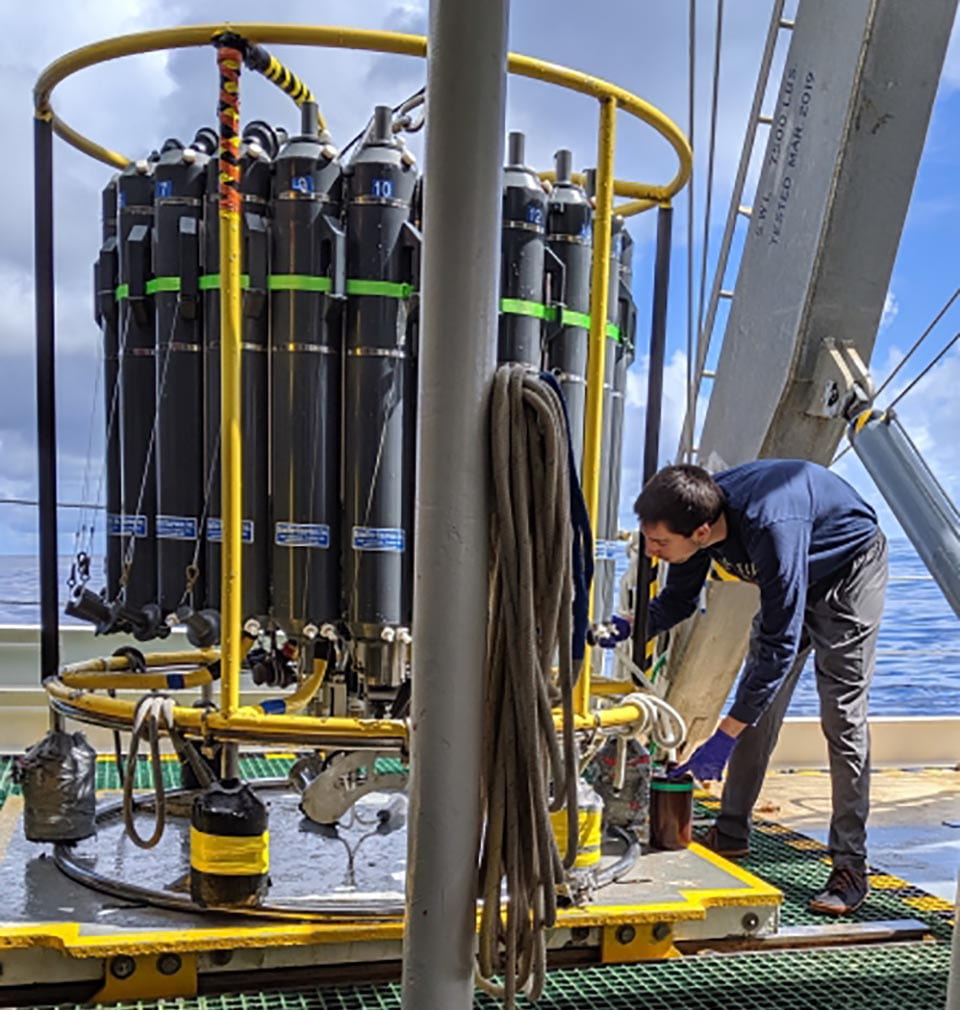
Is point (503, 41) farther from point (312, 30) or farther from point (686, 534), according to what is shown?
point (686, 534)

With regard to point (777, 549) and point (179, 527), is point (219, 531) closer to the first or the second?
point (179, 527)

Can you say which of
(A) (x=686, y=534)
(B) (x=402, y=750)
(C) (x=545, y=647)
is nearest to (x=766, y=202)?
(A) (x=686, y=534)

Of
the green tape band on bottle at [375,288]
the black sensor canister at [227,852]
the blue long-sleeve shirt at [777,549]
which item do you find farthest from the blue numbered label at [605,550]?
the black sensor canister at [227,852]

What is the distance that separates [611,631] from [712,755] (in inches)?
18.8

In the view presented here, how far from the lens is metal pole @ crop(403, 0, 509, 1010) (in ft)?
4.92

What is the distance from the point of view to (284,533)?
9.44 feet

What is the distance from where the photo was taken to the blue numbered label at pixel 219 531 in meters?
2.92

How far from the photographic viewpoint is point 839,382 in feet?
10.7

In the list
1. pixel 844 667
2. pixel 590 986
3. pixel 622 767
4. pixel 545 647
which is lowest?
pixel 590 986

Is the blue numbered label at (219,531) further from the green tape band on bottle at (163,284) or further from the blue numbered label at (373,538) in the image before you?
the green tape band on bottle at (163,284)

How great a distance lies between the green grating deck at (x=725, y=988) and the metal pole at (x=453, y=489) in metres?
1.07

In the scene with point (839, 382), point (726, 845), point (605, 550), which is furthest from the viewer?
point (726, 845)

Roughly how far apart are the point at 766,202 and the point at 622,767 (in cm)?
190

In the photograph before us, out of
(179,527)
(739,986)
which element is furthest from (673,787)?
(179,527)
